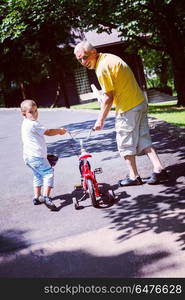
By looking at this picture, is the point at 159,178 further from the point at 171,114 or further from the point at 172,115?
the point at 171,114

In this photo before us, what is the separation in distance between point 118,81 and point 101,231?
2.27 meters

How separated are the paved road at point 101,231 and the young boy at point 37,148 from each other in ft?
1.07

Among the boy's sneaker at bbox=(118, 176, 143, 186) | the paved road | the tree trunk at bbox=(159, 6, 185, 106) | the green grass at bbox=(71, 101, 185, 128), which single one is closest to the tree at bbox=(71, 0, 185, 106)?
the tree trunk at bbox=(159, 6, 185, 106)

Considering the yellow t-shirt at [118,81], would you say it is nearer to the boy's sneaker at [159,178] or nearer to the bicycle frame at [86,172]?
the bicycle frame at [86,172]

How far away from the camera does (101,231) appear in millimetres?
4891

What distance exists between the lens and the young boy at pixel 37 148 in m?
5.83

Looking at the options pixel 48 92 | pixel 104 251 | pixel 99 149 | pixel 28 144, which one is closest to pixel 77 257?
pixel 104 251

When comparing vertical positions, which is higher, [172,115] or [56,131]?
[56,131]

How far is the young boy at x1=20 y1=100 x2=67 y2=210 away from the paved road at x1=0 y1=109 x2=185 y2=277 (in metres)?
0.32

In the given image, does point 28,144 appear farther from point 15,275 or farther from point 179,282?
point 179,282

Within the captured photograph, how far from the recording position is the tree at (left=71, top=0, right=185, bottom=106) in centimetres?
1573

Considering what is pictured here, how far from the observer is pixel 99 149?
1006 cm

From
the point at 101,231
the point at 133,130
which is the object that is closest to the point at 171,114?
the point at 133,130

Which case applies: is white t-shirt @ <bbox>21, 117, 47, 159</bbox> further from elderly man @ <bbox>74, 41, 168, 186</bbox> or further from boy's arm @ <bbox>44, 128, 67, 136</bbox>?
elderly man @ <bbox>74, 41, 168, 186</bbox>
